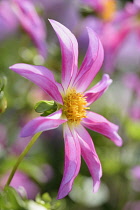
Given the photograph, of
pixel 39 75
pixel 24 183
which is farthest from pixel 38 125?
pixel 24 183

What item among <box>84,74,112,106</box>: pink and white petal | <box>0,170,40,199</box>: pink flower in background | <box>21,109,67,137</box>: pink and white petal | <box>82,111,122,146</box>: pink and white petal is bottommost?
<box>0,170,40,199</box>: pink flower in background

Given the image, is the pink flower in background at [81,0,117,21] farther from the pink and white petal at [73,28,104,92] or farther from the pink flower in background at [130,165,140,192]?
the pink and white petal at [73,28,104,92]

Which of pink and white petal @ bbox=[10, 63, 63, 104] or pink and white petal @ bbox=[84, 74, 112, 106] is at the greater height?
pink and white petal @ bbox=[10, 63, 63, 104]

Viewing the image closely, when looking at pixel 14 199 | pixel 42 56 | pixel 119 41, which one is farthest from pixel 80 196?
pixel 14 199

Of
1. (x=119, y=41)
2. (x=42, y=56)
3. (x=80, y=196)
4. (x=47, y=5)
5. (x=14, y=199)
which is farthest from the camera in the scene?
(x=47, y=5)

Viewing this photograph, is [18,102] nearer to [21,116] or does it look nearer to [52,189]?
[21,116]

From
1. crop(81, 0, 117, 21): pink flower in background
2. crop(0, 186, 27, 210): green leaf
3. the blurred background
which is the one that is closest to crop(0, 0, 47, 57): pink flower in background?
the blurred background
